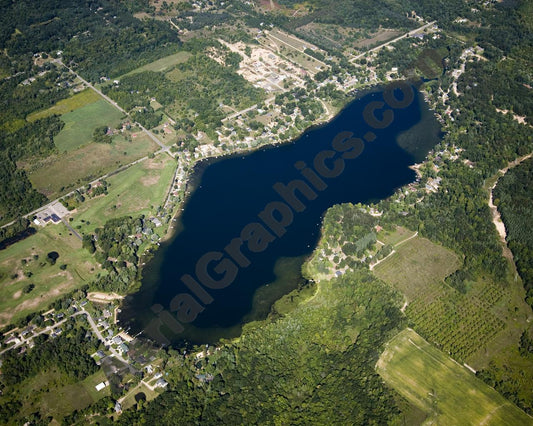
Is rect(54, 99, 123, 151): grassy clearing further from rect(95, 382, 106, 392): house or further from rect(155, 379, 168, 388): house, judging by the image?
rect(155, 379, 168, 388): house

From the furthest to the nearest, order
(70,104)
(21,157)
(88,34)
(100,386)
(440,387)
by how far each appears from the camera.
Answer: (88,34)
(70,104)
(21,157)
(100,386)
(440,387)

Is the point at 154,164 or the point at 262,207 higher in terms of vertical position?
the point at 262,207

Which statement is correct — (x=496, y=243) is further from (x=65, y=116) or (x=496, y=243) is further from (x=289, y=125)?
(x=65, y=116)

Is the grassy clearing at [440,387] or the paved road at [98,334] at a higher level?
the grassy clearing at [440,387]

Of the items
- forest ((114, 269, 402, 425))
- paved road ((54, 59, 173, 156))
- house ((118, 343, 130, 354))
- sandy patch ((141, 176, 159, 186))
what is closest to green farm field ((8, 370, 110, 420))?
house ((118, 343, 130, 354))

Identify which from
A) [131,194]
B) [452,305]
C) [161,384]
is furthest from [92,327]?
[452,305]

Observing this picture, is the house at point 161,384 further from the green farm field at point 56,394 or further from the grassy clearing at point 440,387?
the grassy clearing at point 440,387

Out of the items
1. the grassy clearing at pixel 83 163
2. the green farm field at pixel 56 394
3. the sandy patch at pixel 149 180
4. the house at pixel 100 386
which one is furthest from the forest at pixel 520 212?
the grassy clearing at pixel 83 163

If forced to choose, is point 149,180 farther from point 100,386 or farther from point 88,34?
Answer: point 88,34
